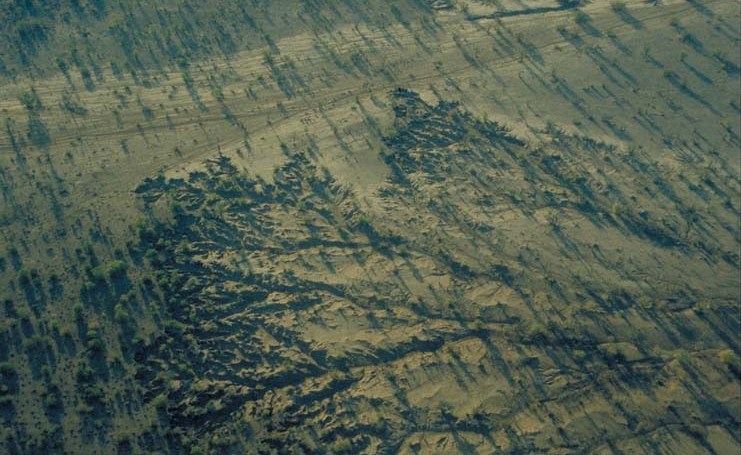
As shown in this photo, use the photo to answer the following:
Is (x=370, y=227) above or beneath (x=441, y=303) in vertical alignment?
beneath

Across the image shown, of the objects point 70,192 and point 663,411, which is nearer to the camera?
point 663,411

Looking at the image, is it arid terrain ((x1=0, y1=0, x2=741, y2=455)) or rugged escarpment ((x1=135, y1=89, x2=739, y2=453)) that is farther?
arid terrain ((x1=0, y1=0, x2=741, y2=455))

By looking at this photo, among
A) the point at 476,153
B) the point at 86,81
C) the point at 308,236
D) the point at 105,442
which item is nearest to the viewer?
the point at 105,442

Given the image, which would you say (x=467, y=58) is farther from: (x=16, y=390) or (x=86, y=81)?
(x=16, y=390)

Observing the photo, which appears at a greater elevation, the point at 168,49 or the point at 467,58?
the point at 467,58

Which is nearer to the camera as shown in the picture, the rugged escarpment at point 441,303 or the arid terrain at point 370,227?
the rugged escarpment at point 441,303

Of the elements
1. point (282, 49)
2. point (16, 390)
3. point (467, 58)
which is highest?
point (467, 58)

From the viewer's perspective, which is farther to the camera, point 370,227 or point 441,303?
point 370,227

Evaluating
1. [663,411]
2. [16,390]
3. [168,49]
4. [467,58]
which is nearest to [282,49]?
[168,49]
